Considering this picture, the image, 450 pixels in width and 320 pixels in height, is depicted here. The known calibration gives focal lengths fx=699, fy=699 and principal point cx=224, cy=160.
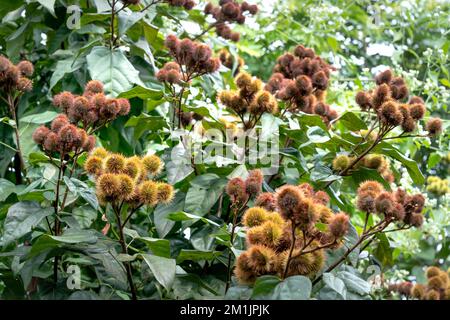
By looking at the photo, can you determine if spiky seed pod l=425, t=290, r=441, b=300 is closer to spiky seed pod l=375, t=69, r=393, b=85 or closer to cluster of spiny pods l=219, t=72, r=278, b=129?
cluster of spiny pods l=219, t=72, r=278, b=129

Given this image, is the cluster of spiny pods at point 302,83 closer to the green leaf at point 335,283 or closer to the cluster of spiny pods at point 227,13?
the cluster of spiny pods at point 227,13

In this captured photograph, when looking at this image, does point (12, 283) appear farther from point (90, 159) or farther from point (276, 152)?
point (276, 152)

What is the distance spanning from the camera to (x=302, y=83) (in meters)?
1.88

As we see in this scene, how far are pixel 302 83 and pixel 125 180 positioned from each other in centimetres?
70

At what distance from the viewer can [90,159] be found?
1.50 metres

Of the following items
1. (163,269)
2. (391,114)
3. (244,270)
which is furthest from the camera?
(391,114)

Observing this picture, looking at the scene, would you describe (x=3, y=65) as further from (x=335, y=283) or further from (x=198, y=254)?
(x=335, y=283)

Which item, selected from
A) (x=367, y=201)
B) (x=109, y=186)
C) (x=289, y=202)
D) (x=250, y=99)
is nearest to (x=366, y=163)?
(x=250, y=99)

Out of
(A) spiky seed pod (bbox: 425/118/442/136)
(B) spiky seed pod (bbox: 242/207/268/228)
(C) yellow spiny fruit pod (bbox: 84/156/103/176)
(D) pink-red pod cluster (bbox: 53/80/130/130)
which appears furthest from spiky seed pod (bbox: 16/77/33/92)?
(A) spiky seed pod (bbox: 425/118/442/136)

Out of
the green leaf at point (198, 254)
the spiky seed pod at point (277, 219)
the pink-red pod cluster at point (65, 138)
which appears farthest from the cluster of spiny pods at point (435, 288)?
the pink-red pod cluster at point (65, 138)

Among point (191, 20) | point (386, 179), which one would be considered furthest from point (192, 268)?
point (191, 20)

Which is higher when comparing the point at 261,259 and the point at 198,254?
the point at 261,259

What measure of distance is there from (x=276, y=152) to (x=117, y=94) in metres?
0.49

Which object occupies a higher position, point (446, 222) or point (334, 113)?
point (334, 113)
